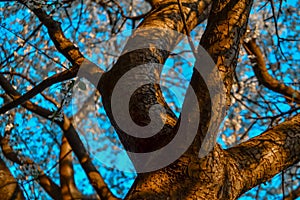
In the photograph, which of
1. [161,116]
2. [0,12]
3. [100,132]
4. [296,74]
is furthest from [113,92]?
[296,74]

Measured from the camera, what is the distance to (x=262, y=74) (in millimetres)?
4465

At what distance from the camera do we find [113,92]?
2.12m

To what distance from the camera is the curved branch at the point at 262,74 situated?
425 centimetres

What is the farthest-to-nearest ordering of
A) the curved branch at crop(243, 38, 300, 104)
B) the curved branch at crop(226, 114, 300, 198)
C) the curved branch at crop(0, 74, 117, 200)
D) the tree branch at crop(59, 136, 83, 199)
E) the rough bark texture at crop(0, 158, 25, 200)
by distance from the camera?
the curved branch at crop(243, 38, 300, 104), the tree branch at crop(59, 136, 83, 199), the curved branch at crop(0, 74, 117, 200), the rough bark texture at crop(0, 158, 25, 200), the curved branch at crop(226, 114, 300, 198)

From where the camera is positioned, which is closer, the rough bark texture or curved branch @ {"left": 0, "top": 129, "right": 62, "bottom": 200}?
the rough bark texture

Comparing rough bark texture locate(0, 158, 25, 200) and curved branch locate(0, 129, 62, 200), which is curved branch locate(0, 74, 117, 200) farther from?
rough bark texture locate(0, 158, 25, 200)

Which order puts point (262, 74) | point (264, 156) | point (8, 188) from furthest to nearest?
point (262, 74)
point (8, 188)
point (264, 156)

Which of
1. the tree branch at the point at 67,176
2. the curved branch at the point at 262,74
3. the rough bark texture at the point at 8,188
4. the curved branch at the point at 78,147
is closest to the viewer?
the rough bark texture at the point at 8,188

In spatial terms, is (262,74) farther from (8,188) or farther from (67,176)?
(8,188)

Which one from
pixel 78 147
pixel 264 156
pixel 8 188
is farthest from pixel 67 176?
pixel 264 156

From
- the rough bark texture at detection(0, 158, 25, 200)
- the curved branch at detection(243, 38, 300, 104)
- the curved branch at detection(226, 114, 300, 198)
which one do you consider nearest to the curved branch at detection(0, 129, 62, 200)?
the rough bark texture at detection(0, 158, 25, 200)

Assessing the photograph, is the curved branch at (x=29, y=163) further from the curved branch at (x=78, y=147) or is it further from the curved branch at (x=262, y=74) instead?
the curved branch at (x=262, y=74)

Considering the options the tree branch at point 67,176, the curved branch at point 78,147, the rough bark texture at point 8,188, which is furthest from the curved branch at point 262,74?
the rough bark texture at point 8,188

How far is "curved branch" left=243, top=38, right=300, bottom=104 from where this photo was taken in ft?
13.9
